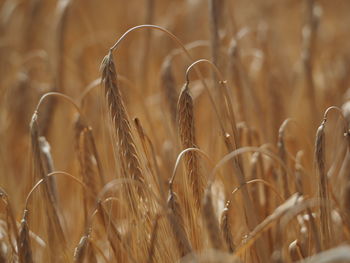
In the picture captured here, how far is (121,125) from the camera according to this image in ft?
1.78

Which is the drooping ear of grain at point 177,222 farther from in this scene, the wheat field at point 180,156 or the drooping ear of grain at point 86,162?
the drooping ear of grain at point 86,162

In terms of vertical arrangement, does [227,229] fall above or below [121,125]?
below

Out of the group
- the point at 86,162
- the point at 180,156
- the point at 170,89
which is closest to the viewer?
the point at 180,156

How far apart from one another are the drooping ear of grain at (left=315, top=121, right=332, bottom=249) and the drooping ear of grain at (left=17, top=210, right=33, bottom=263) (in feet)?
1.02

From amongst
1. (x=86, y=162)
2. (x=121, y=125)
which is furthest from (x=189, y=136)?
(x=86, y=162)

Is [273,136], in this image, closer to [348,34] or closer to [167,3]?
[348,34]

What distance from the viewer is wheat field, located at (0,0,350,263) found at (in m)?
0.54

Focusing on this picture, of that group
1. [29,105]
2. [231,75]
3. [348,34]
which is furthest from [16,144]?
[348,34]

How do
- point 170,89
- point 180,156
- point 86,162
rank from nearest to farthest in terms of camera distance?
point 180,156 → point 86,162 → point 170,89

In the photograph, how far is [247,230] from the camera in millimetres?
595

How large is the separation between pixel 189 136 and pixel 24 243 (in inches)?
8.2

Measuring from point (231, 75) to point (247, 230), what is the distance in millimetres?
345

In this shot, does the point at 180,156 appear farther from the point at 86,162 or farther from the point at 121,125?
the point at 86,162

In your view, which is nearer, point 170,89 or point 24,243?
point 24,243
